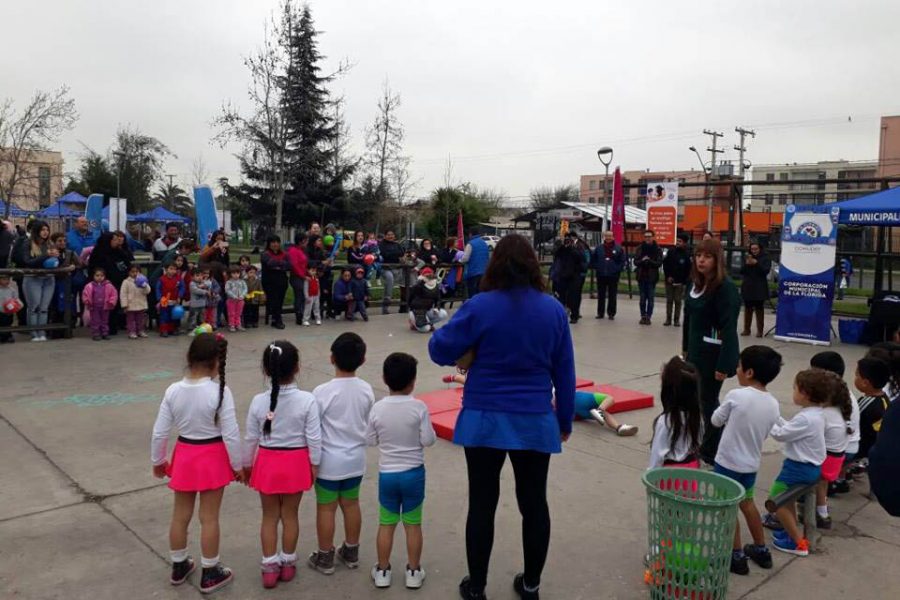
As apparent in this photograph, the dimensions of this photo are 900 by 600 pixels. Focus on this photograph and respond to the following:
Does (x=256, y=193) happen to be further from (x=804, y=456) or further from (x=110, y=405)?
(x=804, y=456)

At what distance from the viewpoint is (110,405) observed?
693 centimetres

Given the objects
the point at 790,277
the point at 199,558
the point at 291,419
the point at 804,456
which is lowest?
the point at 199,558

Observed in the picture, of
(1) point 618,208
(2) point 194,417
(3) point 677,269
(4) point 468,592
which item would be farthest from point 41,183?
(4) point 468,592

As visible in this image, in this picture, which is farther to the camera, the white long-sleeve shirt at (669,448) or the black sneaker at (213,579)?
the white long-sleeve shirt at (669,448)

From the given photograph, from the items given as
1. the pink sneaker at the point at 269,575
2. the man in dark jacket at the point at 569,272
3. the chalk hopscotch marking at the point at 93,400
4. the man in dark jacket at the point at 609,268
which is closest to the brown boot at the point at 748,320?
the man in dark jacket at the point at 609,268

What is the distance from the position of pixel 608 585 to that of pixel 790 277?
1004cm

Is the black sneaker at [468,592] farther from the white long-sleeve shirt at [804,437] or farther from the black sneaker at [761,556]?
the white long-sleeve shirt at [804,437]

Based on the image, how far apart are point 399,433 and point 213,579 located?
1.14 m

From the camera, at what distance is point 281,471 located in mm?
3451

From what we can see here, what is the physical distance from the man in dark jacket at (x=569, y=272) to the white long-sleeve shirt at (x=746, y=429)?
9.54 m

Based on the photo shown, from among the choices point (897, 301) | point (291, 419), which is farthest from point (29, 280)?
point (897, 301)

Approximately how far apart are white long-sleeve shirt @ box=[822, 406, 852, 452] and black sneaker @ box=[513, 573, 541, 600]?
2119 mm

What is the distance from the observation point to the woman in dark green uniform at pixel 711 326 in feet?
16.6

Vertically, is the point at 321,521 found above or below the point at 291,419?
below
